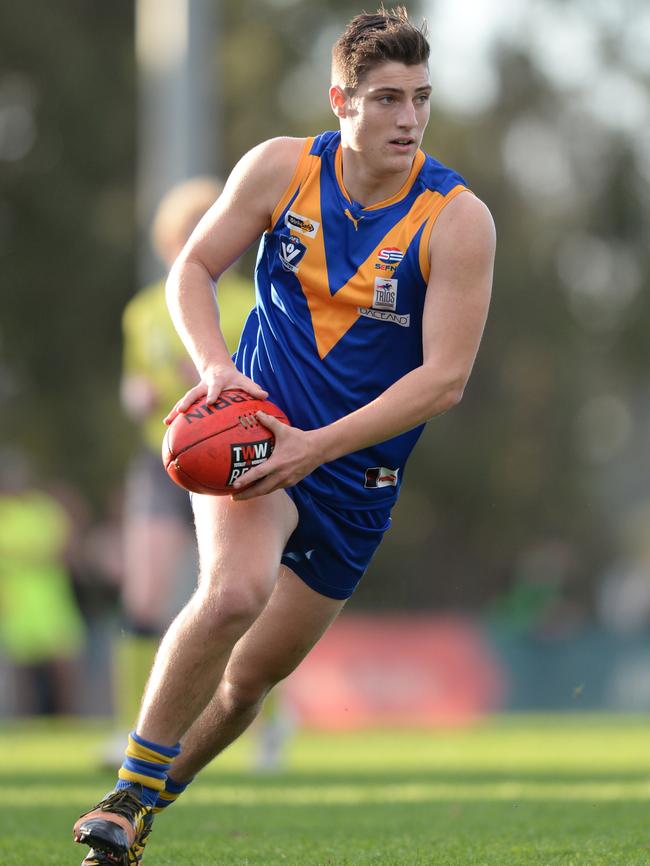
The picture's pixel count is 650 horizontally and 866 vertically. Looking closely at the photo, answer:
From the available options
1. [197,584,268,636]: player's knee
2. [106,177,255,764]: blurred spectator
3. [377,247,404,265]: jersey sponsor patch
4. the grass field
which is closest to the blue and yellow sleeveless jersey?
[377,247,404,265]: jersey sponsor patch

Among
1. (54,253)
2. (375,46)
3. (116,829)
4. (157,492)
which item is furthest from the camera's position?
(54,253)

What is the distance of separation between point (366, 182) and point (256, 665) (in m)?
1.59

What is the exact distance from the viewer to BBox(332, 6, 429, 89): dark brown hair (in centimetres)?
502

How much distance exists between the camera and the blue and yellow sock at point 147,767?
15.9ft

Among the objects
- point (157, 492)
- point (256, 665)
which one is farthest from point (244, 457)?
point (157, 492)

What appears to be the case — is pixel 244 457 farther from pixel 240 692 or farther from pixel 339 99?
pixel 339 99

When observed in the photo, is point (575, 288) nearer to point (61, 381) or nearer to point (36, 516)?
point (61, 381)

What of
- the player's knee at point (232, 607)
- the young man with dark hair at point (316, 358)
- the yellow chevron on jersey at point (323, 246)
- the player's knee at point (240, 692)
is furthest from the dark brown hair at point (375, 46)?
the player's knee at point (240, 692)

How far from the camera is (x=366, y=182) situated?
528cm

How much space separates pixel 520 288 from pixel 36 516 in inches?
683

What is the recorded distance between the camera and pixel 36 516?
52.7 ft

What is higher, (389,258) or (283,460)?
(389,258)

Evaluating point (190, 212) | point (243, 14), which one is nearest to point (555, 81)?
point (243, 14)

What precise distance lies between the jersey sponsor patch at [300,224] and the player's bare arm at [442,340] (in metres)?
0.42
